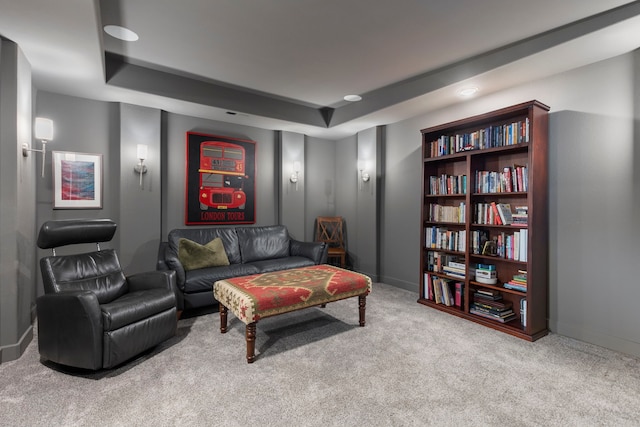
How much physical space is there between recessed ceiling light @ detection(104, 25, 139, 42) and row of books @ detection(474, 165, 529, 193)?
3.61m

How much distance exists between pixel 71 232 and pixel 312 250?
2728mm

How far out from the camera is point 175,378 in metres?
2.18

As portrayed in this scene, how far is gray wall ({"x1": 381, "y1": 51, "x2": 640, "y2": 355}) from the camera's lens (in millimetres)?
2576

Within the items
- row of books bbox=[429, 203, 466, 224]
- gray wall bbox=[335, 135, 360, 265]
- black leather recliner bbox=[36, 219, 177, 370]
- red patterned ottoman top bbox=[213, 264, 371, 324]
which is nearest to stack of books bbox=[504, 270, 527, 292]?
row of books bbox=[429, 203, 466, 224]

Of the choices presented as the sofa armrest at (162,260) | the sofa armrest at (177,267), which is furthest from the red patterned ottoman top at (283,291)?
the sofa armrest at (162,260)

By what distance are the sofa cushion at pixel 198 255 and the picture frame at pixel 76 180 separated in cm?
120

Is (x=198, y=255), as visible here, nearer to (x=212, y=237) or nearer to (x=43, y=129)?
(x=212, y=237)

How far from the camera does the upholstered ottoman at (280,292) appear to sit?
2.42m

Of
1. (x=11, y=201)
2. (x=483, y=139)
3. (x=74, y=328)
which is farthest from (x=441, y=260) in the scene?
(x=11, y=201)

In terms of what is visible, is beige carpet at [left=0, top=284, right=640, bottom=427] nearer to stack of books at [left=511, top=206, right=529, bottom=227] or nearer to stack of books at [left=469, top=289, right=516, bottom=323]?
stack of books at [left=469, top=289, right=516, bottom=323]

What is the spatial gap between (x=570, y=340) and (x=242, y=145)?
181 inches

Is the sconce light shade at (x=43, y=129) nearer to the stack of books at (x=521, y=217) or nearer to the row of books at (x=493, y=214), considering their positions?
the row of books at (x=493, y=214)

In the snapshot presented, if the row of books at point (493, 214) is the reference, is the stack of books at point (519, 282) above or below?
below

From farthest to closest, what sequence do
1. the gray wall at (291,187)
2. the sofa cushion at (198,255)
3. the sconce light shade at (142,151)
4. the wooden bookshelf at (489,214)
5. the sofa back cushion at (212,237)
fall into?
1. the gray wall at (291,187)
2. the sofa back cushion at (212,237)
3. the sconce light shade at (142,151)
4. the sofa cushion at (198,255)
5. the wooden bookshelf at (489,214)
